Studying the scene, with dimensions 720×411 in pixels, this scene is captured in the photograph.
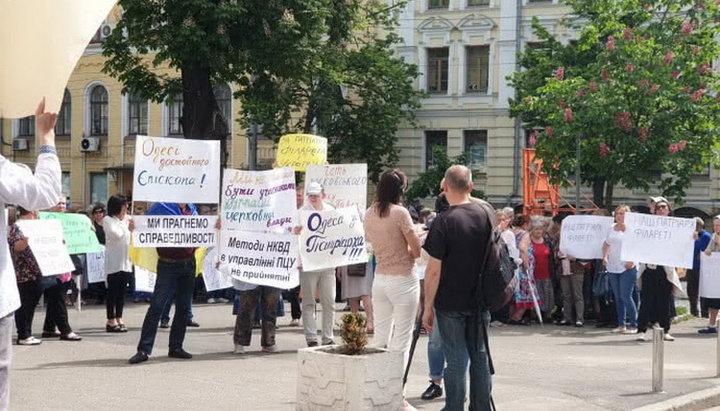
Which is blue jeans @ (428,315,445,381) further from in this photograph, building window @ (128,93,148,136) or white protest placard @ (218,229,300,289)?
building window @ (128,93,148,136)

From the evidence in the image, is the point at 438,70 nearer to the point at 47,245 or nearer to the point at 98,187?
the point at 98,187

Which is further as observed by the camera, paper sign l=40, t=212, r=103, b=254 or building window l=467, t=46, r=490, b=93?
building window l=467, t=46, r=490, b=93

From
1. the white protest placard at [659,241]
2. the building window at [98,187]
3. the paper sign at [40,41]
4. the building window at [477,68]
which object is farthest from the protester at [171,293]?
the building window at [98,187]

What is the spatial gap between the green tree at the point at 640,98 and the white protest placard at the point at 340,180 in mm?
10092

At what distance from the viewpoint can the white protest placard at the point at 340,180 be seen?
14.7m

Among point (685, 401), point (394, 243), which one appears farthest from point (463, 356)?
point (685, 401)

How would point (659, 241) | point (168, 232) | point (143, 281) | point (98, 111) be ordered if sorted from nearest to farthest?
point (168, 232) → point (143, 281) → point (659, 241) → point (98, 111)

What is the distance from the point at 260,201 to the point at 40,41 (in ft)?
29.8

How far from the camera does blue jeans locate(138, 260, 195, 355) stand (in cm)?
1292

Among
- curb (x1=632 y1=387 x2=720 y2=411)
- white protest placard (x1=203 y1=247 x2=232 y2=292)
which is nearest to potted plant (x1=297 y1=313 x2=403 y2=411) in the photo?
curb (x1=632 y1=387 x2=720 y2=411)

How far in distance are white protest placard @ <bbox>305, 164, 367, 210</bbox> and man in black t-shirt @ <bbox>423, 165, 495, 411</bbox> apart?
18.4 feet

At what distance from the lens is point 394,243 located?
408 inches

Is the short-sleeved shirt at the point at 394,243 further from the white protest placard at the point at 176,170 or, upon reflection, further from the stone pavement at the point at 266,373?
the white protest placard at the point at 176,170

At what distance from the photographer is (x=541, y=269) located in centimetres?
1970
